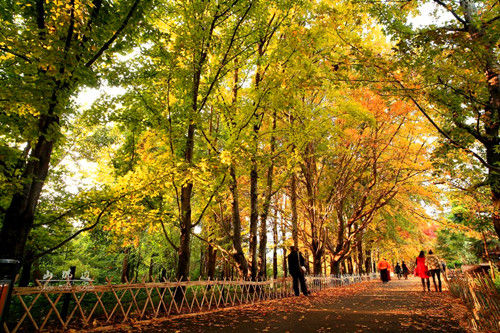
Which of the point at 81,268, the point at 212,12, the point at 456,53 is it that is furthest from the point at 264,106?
the point at 81,268

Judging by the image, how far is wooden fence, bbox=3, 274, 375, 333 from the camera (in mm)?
5289

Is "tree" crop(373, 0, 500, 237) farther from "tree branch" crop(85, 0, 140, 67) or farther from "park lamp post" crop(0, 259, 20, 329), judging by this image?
"park lamp post" crop(0, 259, 20, 329)

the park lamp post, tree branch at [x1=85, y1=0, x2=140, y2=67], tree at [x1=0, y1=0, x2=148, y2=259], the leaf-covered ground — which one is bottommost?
the leaf-covered ground

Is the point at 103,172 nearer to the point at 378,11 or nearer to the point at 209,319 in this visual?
the point at 209,319

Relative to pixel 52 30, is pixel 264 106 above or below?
above

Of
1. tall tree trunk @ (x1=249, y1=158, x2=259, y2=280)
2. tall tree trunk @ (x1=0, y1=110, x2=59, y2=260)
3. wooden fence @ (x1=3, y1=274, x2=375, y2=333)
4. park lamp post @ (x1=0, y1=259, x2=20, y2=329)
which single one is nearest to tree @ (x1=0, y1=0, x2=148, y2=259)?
tall tree trunk @ (x1=0, y1=110, x2=59, y2=260)

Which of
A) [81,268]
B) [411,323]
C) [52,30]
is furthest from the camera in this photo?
[81,268]

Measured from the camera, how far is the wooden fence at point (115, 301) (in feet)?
17.4

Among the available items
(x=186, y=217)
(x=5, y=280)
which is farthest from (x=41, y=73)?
(x=186, y=217)

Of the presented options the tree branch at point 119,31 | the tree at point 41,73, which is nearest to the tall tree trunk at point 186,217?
the tree branch at point 119,31

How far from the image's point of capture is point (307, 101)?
16688 mm

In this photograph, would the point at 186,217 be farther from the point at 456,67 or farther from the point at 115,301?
the point at 456,67

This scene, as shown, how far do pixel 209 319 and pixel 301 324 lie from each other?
2.36 meters

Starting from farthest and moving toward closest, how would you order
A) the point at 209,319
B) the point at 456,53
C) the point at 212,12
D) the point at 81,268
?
1. the point at 81,268
2. the point at 212,12
3. the point at 209,319
4. the point at 456,53
